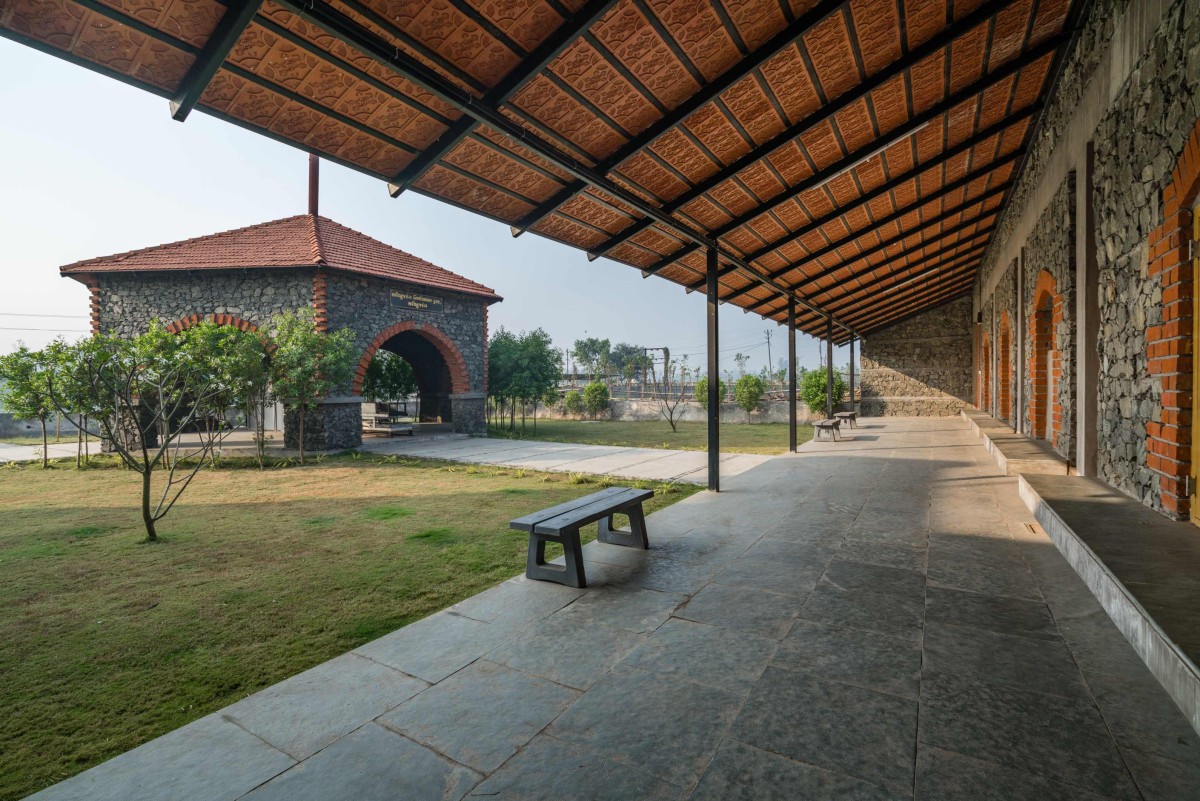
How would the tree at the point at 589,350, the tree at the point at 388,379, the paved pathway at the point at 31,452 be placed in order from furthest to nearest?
the tree at the point at 589,350, the tree at the point at 388,379, the paved pathway at the point at 31,452

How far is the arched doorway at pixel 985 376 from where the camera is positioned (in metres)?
14.5

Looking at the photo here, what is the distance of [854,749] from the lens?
1.90 meters

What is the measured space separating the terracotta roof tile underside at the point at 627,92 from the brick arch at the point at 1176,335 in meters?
1.88

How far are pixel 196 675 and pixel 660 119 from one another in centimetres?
449

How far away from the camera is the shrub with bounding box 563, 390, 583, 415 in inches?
1040

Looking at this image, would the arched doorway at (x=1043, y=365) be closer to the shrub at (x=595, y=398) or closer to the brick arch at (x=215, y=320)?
the brick arch at (x=215, y=320)

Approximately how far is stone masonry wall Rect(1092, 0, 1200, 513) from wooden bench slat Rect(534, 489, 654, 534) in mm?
3473

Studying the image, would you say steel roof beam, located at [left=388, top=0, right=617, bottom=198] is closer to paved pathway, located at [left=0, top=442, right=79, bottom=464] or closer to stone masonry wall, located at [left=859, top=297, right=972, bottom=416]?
paved pathway, located at [left=0, top=442, right=79, bottom=464]

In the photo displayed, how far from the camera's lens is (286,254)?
13.1 meters

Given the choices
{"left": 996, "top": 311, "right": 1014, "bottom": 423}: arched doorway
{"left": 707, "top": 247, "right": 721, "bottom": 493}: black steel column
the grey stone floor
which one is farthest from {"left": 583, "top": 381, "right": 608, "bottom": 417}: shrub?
the grey stone floor

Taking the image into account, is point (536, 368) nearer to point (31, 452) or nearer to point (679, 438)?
point (679, 438)

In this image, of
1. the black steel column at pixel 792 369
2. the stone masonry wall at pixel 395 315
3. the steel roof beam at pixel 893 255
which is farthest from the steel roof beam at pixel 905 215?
the stone masonry wall at pixel 395 315

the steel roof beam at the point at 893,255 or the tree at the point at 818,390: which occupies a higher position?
the steel roof beam at the point at 893,255

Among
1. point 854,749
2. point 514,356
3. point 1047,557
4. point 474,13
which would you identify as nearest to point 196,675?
point 854,749
